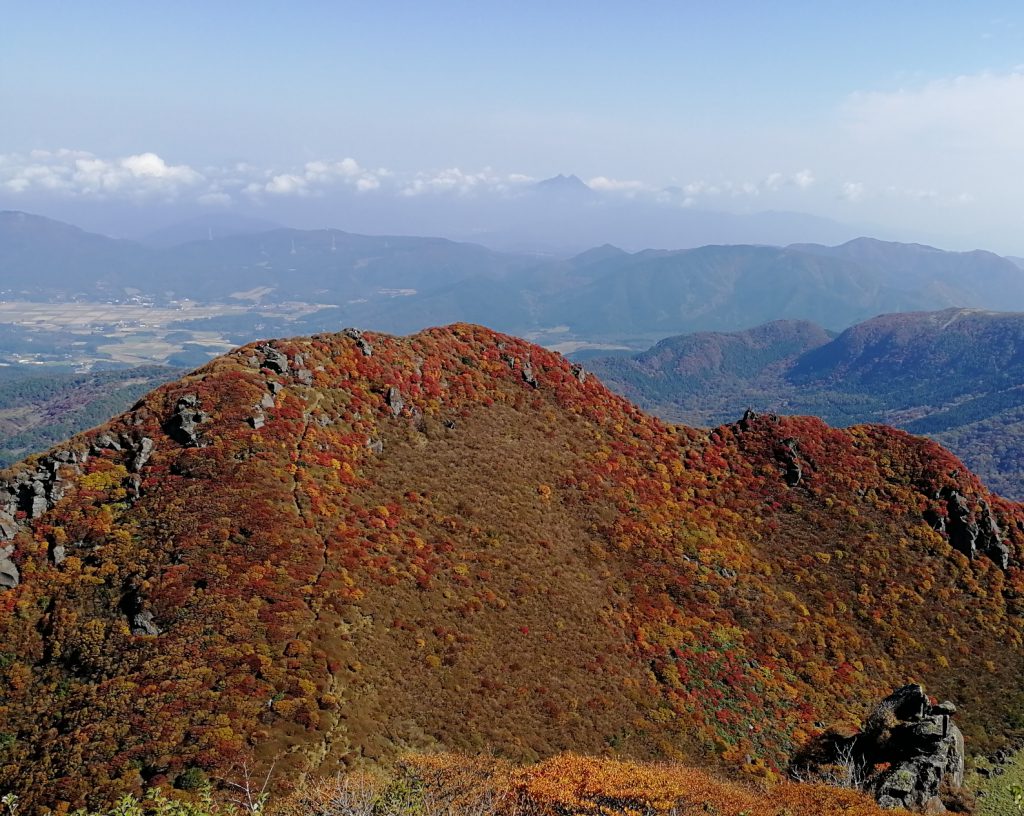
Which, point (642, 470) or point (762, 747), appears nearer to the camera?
point (762, 747)

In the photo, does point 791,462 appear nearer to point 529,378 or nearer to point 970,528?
point 970,528

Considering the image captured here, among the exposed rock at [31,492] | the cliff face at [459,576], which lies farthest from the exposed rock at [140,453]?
the exposed rock at [31,492]

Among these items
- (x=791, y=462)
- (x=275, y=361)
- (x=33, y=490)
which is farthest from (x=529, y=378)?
(x=33, y=490)

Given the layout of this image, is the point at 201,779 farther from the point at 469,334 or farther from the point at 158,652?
the point at 469,334

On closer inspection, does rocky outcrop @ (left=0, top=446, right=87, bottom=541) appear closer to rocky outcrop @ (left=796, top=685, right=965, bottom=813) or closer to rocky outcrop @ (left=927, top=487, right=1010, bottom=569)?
rocky outcrop @ (left=796, top=685, right=965, bottom=813)

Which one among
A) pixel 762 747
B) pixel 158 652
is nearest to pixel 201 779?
pixel 158 652

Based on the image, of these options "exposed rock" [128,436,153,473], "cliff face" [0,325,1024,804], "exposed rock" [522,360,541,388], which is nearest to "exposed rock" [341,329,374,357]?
"cliff face" [0,325,1024,804]

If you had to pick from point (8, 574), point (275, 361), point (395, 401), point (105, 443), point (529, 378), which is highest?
point (275, 361)

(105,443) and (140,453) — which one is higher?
(105,443)
